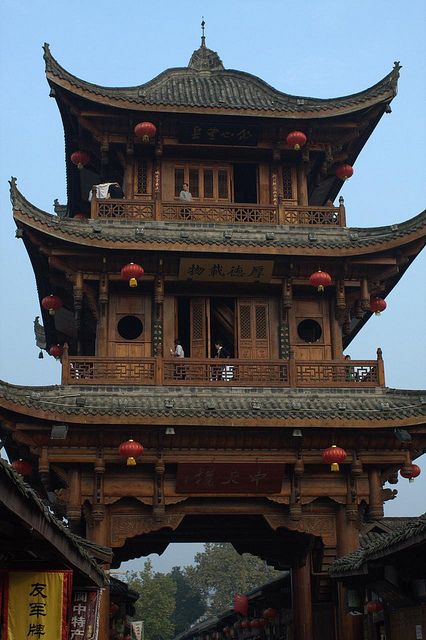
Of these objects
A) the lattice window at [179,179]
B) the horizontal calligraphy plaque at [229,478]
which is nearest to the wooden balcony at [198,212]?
the lattice window at [179,179]

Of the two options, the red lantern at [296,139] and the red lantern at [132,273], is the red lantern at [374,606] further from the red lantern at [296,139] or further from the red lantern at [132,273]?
the red lantern at [296,139]

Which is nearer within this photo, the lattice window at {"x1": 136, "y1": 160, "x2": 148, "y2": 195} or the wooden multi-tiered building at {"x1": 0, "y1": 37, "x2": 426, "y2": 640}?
the wooden multi-tiered building at {"x1": 0, "y1": 37, "x2": 426, "y2": 640}

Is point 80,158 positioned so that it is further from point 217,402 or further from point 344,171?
point 217,402

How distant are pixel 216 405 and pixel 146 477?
6.48ft

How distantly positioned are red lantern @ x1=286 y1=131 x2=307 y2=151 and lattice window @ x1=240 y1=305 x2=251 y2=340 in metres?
4.00

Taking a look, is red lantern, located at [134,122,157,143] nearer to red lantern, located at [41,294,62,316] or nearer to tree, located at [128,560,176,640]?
red lantern, located at [41,294,62,316]

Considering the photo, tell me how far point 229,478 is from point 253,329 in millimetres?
3813

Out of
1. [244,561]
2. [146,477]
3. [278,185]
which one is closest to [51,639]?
[146,477]

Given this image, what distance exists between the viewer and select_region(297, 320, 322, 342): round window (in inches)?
790

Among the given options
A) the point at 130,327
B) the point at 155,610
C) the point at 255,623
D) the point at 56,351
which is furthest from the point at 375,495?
the point at 155,610

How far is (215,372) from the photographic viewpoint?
18.5 m

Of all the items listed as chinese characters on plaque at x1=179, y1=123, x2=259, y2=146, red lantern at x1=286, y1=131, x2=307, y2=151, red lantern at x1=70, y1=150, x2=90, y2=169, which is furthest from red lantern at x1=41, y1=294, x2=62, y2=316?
red lantern at x1=286, y1=131, x2=307, y2=151

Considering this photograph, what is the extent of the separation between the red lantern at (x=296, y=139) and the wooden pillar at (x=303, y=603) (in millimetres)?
9381

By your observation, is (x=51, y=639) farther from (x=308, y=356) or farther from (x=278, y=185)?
(x=278, y=185)
